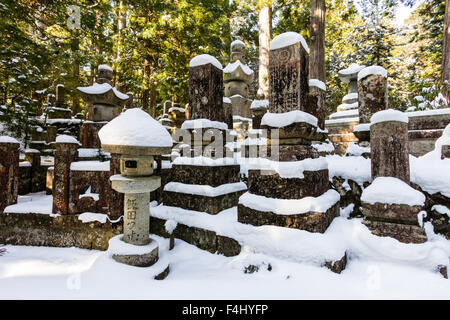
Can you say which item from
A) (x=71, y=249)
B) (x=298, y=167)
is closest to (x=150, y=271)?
(x=71, y=249)

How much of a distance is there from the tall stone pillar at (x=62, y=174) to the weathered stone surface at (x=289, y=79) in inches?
129

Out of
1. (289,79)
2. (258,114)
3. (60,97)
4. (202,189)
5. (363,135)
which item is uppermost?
(60,97)

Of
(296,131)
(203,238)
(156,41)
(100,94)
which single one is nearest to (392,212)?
(296,131)

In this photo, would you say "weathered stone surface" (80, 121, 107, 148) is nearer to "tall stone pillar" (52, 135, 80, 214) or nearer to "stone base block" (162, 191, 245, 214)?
"tall stone pillar" (52, 135, 80, 214)

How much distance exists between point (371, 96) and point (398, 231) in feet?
8.83

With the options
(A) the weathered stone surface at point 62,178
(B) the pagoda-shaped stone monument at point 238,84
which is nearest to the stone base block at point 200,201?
(A) the weathered stone surface at point 62,178

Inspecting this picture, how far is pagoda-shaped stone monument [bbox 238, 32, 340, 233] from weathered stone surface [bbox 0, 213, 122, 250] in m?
2.21

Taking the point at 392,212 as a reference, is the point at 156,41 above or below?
above

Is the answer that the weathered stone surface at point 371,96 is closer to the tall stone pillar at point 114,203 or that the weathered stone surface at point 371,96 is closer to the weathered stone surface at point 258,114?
the weathered stone surface at point 258,114

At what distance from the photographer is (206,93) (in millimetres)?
3617

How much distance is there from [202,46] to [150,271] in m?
9.55

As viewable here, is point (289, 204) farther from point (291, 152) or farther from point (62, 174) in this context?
point (62, 174)

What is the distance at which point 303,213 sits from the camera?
2.59 m

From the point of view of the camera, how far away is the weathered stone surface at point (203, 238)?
285 centimetres
